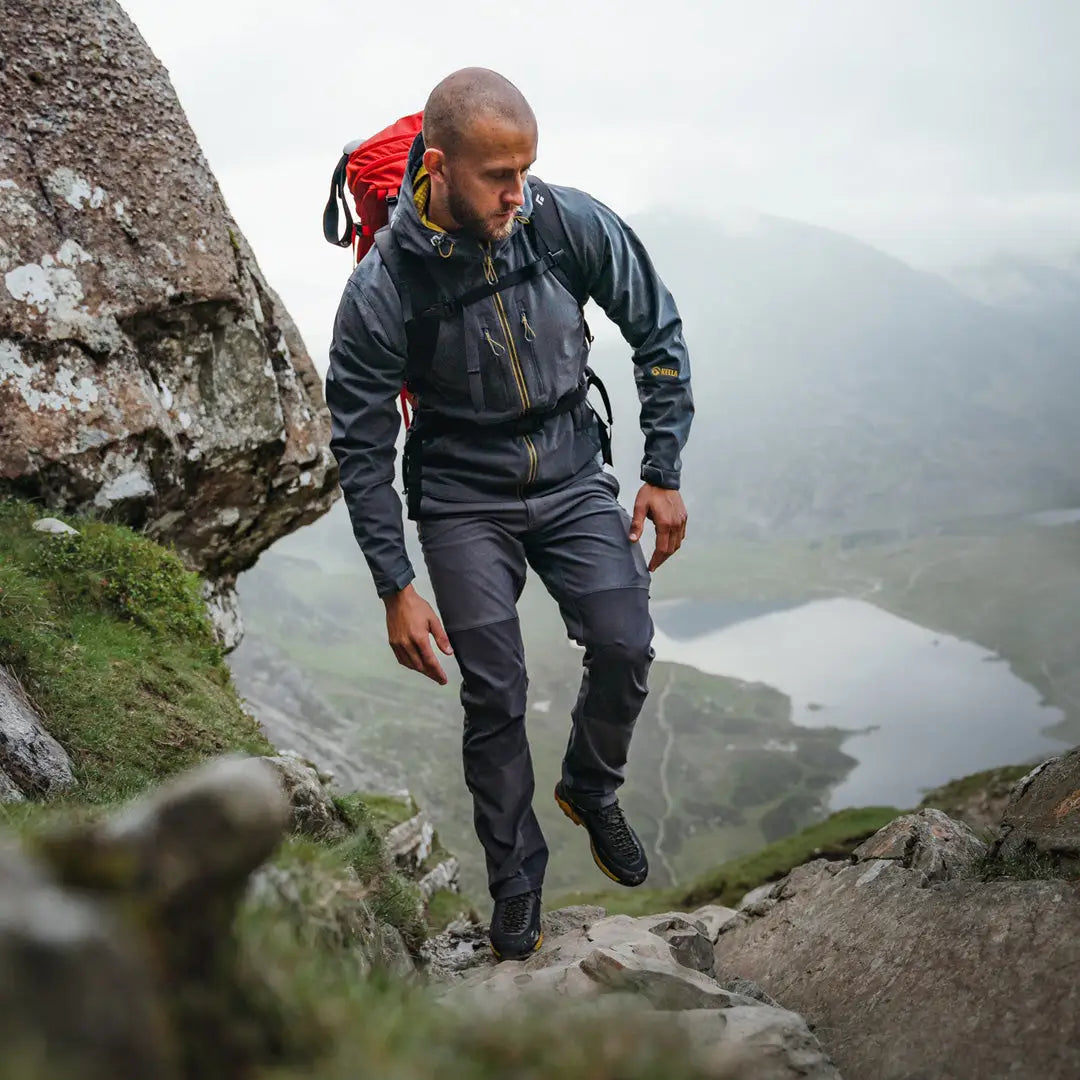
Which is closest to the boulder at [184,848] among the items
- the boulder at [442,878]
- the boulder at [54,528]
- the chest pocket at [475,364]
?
the chest pocket at [475,364]

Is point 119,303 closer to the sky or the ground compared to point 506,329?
closer to the sky

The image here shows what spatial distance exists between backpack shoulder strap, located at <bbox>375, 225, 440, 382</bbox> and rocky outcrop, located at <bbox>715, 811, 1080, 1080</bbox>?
5.16 m

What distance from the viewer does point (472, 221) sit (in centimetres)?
674

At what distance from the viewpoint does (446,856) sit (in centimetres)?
1750

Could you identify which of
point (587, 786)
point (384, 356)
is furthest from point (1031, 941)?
point (384, 356)

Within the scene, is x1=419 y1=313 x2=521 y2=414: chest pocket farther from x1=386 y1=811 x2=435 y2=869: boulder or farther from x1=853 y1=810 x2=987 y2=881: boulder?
x1=386 y1=811 x2=435 y2=869: boulder

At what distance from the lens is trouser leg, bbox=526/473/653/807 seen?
7.22m

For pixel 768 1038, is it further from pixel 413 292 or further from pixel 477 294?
pixel 413 292

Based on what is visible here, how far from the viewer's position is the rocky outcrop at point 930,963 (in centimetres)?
449

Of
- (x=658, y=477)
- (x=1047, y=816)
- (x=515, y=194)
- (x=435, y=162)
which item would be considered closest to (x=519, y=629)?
(x=658, y=477)

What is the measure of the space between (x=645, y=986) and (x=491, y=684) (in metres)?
2.35

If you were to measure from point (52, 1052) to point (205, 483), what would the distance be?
473 inches

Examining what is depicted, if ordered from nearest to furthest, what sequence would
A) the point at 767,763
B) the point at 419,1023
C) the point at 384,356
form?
the point at 419,1023 < the point at 384,356 < the point at 767,763

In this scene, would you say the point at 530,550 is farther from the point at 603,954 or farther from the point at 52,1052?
the point at 52,1052
